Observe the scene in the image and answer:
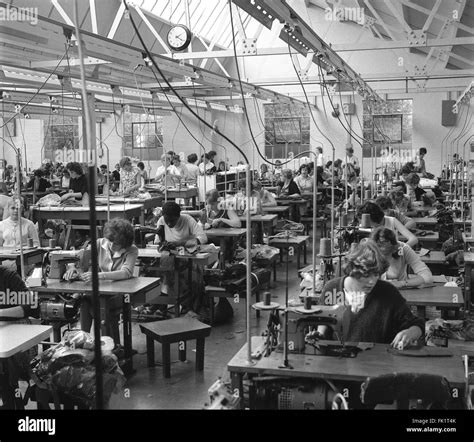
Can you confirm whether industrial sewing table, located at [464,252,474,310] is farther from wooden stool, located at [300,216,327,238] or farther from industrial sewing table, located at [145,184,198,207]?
industrial sewing table, located at [145,184,198,207]

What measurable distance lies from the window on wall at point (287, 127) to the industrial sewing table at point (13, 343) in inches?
655

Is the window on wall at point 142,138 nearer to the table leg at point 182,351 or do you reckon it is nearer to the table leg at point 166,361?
the table leg at point 182,351

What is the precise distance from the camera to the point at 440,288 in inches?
173

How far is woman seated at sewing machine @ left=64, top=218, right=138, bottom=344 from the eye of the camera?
4.74m

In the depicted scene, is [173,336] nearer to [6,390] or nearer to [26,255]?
[6,390]

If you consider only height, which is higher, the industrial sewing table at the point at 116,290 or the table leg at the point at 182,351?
the industrial sewing table at the point at 116,290

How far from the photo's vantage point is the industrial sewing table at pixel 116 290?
4.49 m

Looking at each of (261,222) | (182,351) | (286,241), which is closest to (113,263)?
(182,351)

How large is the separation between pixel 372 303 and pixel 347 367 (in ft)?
1.73

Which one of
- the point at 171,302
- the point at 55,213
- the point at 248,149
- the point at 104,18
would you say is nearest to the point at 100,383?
the point at 171,302

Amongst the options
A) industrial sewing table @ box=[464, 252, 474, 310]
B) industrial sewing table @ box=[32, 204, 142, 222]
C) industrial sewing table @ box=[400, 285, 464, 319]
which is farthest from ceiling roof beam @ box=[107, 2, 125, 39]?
industrial sewing table @ box=[400, 285, 464, 319]

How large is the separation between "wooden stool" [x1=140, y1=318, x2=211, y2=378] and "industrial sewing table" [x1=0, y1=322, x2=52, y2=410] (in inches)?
45.0

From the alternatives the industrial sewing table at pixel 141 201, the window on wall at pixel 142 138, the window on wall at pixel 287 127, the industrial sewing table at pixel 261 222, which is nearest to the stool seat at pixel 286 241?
the industrial sewing table at pixel 261 222
